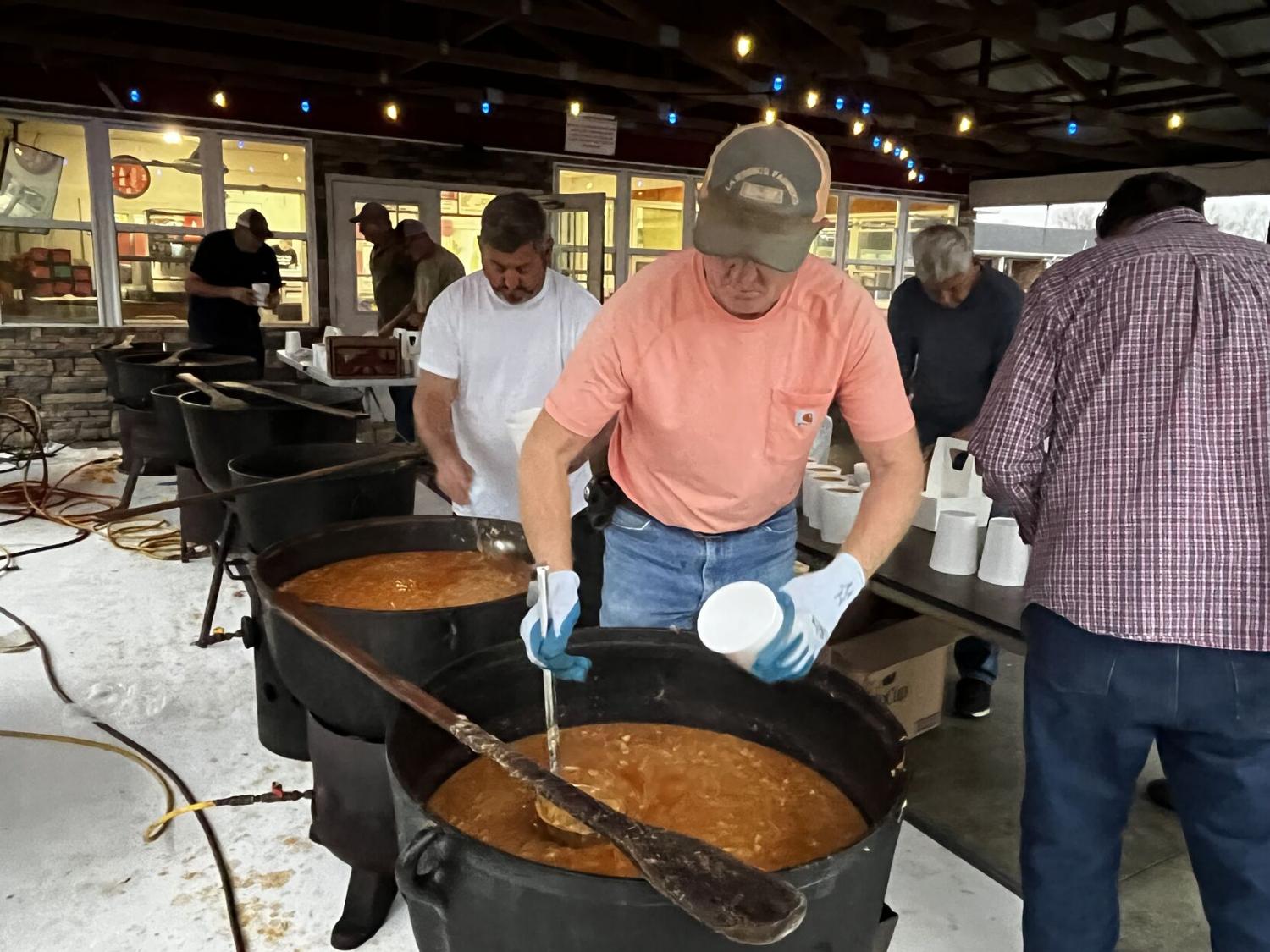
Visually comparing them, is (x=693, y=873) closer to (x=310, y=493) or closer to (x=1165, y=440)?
(x=1165, y=440)

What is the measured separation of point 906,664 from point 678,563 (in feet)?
4.53

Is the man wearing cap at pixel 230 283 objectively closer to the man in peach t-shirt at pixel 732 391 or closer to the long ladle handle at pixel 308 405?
the long ladle handle at pixel 308 405

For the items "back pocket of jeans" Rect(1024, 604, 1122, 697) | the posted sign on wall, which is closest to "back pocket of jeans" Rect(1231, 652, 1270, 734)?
"back pocket of jeans" Rect(1024, 604, 1122, 697)

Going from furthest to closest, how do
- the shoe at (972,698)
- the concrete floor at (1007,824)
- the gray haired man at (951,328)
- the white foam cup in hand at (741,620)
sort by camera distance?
the gray haired man at (951,328) < the shoe at (972,698) < the concrete floor at (1007,824) < the white foam cup in hand at (741,620)

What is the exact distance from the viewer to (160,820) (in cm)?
238

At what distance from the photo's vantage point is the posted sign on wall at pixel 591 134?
9008 millimetres

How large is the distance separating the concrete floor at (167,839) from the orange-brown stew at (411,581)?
2.35 feet

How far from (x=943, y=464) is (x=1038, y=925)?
125 centimetres

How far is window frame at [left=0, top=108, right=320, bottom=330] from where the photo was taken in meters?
7.54

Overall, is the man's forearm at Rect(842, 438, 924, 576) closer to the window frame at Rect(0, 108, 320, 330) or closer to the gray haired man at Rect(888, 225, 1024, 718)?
the gray haired man at Rect(888, 225, 1024, 718)

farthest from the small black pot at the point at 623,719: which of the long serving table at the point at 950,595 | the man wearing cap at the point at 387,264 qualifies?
the man wearing cap at the point at 387,264

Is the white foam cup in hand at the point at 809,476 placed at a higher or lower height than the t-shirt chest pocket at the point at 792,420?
lower

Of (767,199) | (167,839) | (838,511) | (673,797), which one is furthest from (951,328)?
(167,839)

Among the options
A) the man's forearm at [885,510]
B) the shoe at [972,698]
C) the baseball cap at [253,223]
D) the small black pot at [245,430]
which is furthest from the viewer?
the baseball cap at [253,223]
